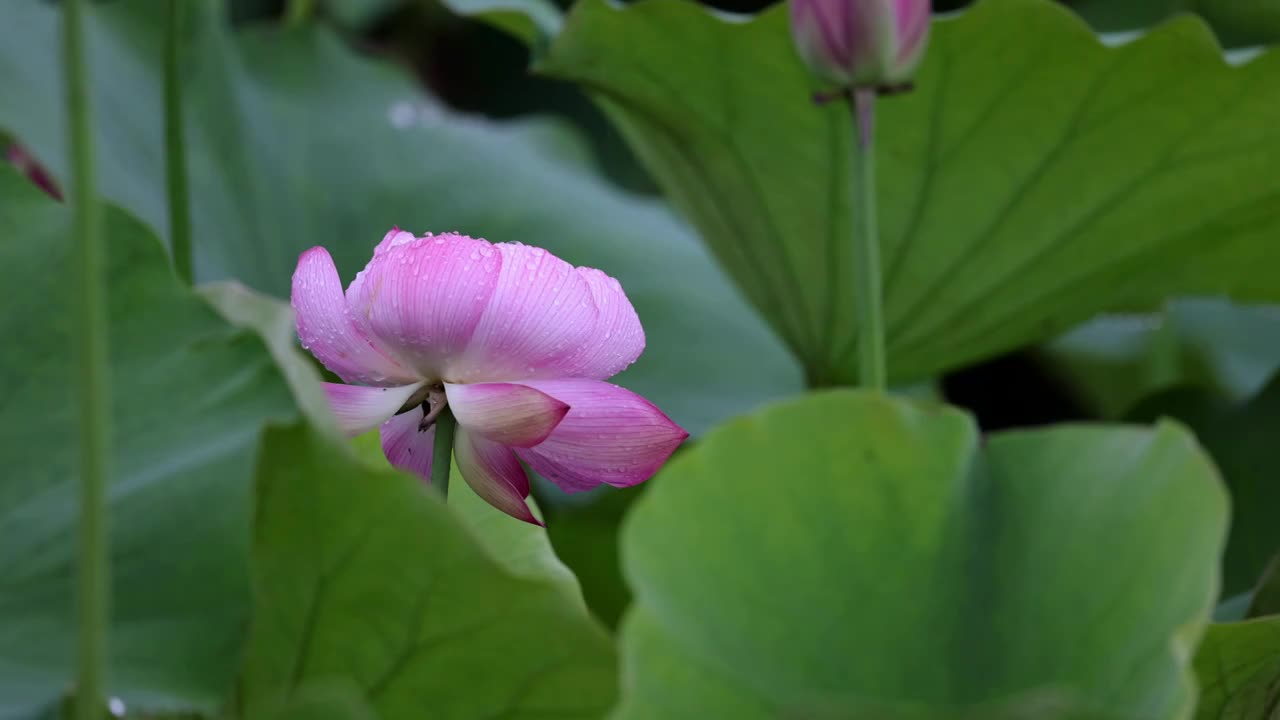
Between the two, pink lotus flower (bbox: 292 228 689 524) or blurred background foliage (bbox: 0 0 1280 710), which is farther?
blurred background foliage (bbox: 0 0 1280 710)

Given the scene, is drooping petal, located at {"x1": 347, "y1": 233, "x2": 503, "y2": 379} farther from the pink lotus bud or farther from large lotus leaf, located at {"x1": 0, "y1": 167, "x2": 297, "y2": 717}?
the pink lotus bud

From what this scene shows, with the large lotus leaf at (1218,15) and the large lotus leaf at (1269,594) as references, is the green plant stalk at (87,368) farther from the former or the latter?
the large lotus leaf at (1218,15)

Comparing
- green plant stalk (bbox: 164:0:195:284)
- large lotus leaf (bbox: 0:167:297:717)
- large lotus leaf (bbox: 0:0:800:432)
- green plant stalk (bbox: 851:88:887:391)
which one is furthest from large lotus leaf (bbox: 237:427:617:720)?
large lotus leaf (bbox: 0:0:800:432)

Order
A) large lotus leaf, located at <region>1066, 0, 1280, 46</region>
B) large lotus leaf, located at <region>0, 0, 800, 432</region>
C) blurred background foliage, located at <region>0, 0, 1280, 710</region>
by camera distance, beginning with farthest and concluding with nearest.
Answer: large lotus leaf, located at <region>1066, 0, 1280, 46</region> < large lotus leaf, located at <region>0, 0, 800, 432</region> < blurred background foliage, located at <region>0, 0, 1280, 710</region>

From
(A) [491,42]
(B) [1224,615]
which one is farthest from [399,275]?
(A) [491,42]

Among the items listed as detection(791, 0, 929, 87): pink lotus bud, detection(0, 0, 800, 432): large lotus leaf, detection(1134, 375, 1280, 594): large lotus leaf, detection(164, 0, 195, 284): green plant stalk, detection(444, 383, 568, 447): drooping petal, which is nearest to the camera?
detection(444, 383, 568, 447): drooping petal

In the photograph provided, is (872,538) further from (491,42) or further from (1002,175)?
(491,42)

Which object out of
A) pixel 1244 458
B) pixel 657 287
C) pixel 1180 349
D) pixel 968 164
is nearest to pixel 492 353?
pixel 968 164

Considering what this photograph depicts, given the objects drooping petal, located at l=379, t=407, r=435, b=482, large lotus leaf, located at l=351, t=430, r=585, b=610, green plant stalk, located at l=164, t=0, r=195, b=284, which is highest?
drooping petal, located at l=379, t=407, r=435, b=482
